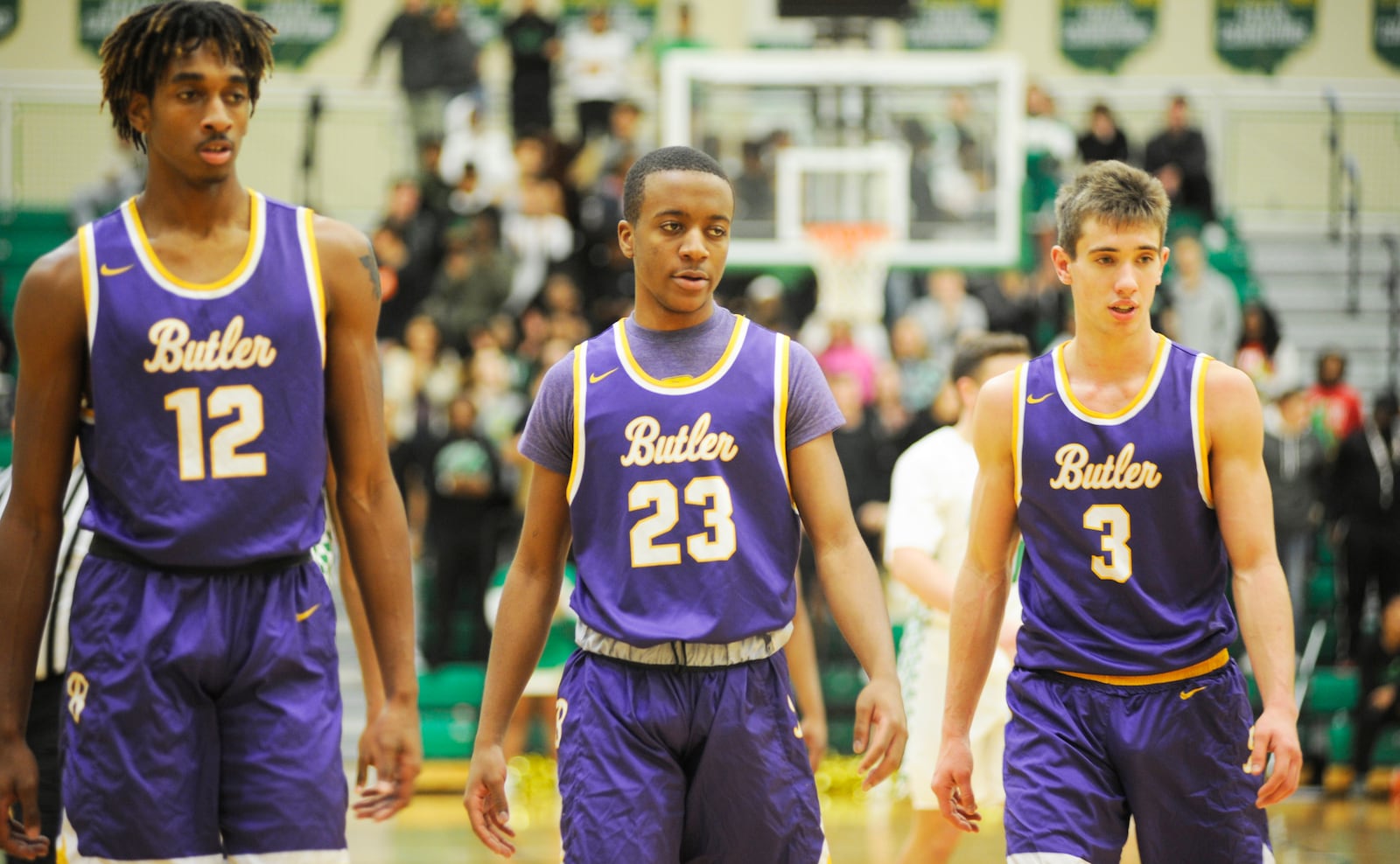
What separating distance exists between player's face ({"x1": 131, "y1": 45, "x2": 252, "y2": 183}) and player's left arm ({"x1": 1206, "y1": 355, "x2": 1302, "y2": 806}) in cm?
235

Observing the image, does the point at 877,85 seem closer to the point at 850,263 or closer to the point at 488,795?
the point at 850,263

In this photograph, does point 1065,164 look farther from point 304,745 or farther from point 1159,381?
point 304,745

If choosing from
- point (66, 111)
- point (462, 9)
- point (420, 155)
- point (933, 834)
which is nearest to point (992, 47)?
point (462, 9)

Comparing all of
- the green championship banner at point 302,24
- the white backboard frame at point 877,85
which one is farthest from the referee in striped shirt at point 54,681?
the green championship banner at point 302,24

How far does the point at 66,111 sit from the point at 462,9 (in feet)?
16.3

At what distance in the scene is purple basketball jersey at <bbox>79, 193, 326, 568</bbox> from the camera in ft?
10.6

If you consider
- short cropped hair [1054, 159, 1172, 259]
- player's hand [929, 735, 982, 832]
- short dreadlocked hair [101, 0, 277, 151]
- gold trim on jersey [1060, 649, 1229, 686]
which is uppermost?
short dreadlocked hair [101, 0, 277, 151]

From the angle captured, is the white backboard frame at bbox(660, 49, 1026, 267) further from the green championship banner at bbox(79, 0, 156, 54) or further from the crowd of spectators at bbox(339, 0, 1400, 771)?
the green championship banner at bbox(79, 0, 156, 54)

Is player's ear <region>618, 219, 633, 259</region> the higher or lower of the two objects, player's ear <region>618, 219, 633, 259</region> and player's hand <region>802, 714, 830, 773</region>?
the higher

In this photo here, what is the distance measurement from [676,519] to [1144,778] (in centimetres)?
127

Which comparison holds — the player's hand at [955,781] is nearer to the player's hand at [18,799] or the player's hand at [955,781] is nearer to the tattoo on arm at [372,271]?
the tattoo on arm at [372,271]

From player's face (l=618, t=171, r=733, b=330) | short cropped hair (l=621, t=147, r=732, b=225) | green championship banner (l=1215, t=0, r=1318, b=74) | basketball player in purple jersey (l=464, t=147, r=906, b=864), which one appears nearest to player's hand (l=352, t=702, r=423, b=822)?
basketball player in purple jersey (l=464, t=147, r=906, b=864)

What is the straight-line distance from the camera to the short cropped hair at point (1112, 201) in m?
3.95

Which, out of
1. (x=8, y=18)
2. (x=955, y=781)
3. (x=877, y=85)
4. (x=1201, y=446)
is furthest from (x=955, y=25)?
(x=955, y=781)
